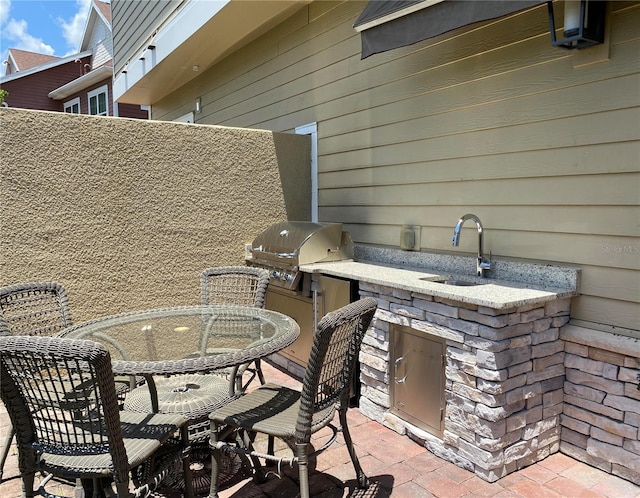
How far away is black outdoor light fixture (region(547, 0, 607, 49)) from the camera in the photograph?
241 centimetres

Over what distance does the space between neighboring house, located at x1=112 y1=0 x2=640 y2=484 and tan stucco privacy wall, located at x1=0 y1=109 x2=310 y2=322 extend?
0.74 meters

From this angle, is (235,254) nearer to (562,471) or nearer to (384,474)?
(384,474)

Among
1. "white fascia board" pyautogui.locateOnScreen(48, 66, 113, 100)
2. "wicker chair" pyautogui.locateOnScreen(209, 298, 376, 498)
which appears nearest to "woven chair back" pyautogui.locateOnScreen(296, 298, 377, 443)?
"wicker chair" pyautogui.locateOnScreen(209, 298, 376, 498)

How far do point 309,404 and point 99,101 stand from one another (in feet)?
44.6

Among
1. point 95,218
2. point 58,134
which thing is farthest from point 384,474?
point 58,134

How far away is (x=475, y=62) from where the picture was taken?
320 cm

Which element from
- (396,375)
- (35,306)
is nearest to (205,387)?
(396,375)

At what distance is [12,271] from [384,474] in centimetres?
297

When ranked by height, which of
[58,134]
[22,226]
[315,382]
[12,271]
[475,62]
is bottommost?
[315,382]

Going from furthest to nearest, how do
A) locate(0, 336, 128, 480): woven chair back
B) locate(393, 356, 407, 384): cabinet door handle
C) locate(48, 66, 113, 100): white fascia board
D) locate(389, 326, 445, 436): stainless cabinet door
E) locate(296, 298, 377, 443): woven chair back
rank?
locate(48, 66, 113, 100): white fascia board < locate(393, 356, 407, 384): cabinet door handle < locate(389, 326, 445, 436): stainless cabinet door < locate(296, 298, 377, 443): woven chair back < locate(0, 336, 128, 480): woven chair back

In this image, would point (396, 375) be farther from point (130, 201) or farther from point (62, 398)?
point (130, 201)

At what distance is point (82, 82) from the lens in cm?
1334

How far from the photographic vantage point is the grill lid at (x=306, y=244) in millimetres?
3824

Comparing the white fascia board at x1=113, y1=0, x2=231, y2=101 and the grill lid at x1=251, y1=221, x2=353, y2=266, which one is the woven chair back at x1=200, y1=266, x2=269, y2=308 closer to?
the grill lid at x1=251, y1=221, x2=353, y2=266
